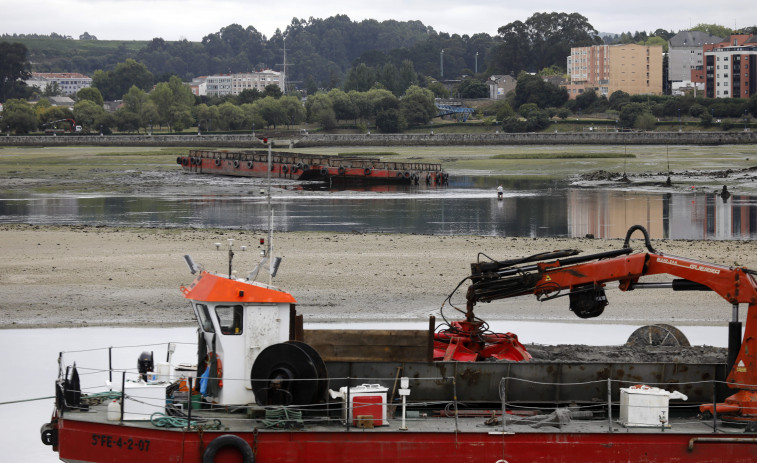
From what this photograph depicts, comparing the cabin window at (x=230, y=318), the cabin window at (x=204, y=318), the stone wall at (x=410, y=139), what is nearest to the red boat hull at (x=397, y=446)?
the cabin window at (x=230, y=318)

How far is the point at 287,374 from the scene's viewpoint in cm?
1474

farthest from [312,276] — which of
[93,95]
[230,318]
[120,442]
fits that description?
[93,95]

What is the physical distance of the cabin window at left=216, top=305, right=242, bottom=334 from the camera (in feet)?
49.2

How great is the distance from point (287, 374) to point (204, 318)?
1637 millimetres

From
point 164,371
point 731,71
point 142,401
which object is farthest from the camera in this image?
point 731,71

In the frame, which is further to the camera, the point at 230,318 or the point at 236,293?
the point at 230,318

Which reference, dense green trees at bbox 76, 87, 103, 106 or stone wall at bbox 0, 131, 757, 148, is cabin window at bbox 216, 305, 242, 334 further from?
dense green trees at bbox 76, 87, 103, 106

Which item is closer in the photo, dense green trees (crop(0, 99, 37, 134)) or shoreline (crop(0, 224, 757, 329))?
shoreline (crop(0, 224, 757, 329))

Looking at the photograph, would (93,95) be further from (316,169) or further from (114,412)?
(114,412)

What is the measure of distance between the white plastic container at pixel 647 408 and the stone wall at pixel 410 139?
11281 centimetres

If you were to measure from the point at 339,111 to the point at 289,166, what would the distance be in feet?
272

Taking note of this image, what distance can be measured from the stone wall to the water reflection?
2400 inches

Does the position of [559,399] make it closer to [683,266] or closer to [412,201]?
[683,266]

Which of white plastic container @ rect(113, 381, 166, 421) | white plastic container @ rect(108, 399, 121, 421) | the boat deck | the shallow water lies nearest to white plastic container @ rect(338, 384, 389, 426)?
the boat deck
